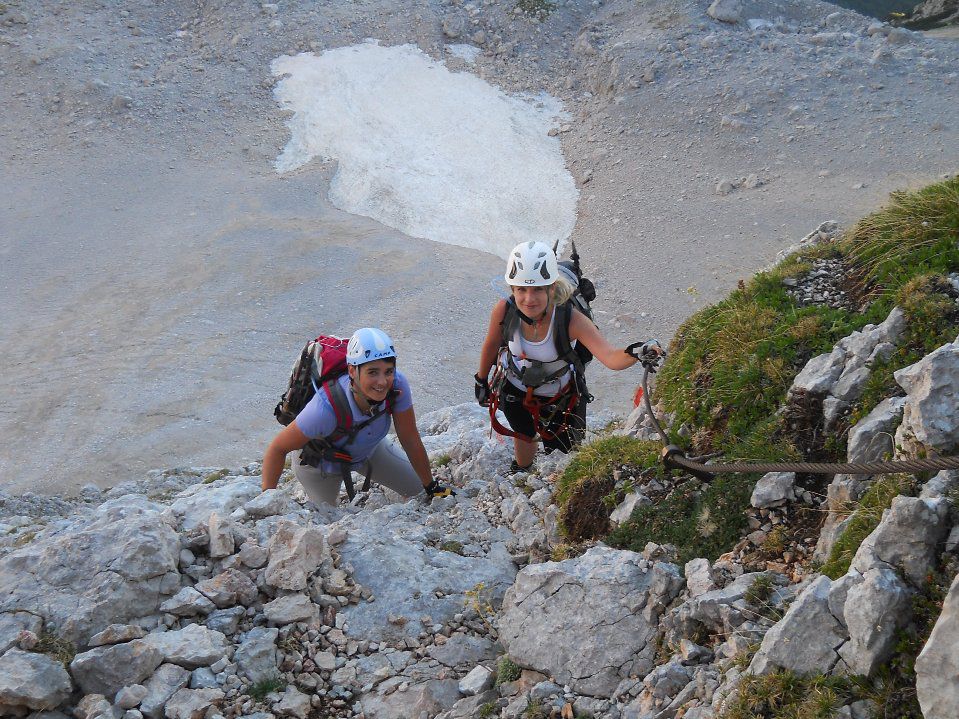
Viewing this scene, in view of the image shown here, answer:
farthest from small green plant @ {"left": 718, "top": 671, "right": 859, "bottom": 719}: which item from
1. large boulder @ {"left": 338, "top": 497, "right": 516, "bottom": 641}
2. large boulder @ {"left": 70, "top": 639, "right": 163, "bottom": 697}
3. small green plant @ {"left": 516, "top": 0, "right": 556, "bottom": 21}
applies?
small green plant @ {"left": 516, "top": 0, "right": 556, "bottom": 21}

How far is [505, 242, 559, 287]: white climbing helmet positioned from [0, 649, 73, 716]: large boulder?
4.21 meters

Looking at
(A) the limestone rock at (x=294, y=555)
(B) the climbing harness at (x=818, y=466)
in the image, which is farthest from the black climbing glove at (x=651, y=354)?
(A) the limestone rock at (x=294, y=555)

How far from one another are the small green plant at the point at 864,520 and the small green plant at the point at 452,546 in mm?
3182

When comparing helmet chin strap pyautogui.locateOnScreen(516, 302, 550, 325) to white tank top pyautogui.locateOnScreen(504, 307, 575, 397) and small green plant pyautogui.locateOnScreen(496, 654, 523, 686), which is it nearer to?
white tank top pyautogui.locateOnScreen(504, 307, 575, 397)

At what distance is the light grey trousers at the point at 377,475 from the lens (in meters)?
7.74

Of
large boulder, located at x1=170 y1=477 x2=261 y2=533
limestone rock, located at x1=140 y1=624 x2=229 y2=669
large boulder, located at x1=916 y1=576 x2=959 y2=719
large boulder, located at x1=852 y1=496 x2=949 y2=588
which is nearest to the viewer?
large boulder, located at x1=916 y1=576 x2=959 y2=719

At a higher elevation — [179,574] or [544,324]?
[544,324]

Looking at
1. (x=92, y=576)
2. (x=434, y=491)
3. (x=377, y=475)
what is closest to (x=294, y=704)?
(x=92, y=576)

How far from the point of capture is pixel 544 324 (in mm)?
7062

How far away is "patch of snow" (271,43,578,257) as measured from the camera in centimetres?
1988

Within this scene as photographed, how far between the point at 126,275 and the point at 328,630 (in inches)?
558

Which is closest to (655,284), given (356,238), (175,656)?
(356,238)

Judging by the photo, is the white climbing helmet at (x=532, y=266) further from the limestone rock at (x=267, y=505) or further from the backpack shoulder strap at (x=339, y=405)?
the limestone rock at (x=267, y=505)

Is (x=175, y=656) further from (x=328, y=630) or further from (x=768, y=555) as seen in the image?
(x=768, y=555)
